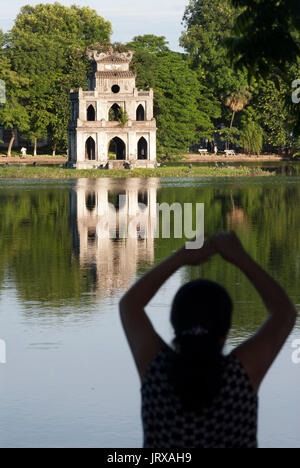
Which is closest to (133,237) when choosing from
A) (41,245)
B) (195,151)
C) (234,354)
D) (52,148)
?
(41,245)

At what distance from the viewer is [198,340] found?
370 centimetres

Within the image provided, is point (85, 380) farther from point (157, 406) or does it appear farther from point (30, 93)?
point (30, 93)

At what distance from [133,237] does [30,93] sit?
78759 millimetres

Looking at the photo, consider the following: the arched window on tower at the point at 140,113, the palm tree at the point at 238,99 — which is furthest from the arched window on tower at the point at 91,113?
the palm tree at the point at 238,99

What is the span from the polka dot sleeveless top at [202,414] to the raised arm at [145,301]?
101 millimetres

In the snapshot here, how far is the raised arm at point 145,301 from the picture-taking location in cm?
400

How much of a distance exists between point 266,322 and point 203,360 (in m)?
0.45

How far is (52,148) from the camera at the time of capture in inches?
4141

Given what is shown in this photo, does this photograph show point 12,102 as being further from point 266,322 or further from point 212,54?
point 266,322

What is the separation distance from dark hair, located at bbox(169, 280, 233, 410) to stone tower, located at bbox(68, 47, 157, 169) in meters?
72.2

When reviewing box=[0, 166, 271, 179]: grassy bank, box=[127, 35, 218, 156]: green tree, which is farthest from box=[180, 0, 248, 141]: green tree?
box=[0, 166, 271, 179]: grassy bank

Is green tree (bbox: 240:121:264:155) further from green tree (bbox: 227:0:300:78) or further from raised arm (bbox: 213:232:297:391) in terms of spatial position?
raised arm (bbox: 213:232:297:391)

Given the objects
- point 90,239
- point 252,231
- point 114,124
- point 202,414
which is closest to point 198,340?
point 202,414

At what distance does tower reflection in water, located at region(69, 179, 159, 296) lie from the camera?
19027mm
